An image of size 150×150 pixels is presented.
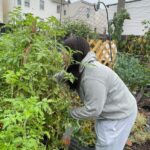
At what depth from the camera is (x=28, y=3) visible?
29.9 metres

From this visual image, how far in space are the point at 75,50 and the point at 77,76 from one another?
24 centimetres

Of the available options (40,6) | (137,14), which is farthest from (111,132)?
(40,6)

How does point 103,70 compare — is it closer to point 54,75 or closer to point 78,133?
point 54,75

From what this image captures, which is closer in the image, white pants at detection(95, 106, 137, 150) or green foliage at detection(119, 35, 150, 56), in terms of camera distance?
white pants at detection(95, 106, 137, 150)

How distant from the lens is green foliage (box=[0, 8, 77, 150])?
1.85 meters

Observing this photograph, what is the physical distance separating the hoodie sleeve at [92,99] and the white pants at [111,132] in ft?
1.10

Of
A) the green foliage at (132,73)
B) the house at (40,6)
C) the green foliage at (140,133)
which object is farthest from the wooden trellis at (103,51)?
the house at (40,6)

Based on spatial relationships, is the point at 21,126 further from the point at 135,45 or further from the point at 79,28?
the point at 135,45

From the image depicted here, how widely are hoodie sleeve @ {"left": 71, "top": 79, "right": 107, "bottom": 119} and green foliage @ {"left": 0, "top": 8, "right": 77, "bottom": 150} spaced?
0.12m

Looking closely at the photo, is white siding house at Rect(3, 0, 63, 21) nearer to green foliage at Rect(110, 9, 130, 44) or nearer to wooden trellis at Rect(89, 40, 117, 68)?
green foliage at Rect(110, 9, 130, 44)

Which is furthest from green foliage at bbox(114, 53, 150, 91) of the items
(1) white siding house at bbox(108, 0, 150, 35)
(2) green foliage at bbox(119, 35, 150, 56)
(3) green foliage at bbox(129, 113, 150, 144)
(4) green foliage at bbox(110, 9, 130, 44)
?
(1) white siding house at bbox(108, 0, 150, 35)

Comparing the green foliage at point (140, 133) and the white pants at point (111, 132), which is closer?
the white pants at point (111, 132)

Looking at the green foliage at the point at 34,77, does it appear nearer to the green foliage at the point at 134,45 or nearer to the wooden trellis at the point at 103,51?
the wooden trellis at the point at 103,51

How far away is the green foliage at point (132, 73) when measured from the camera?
6.61m
